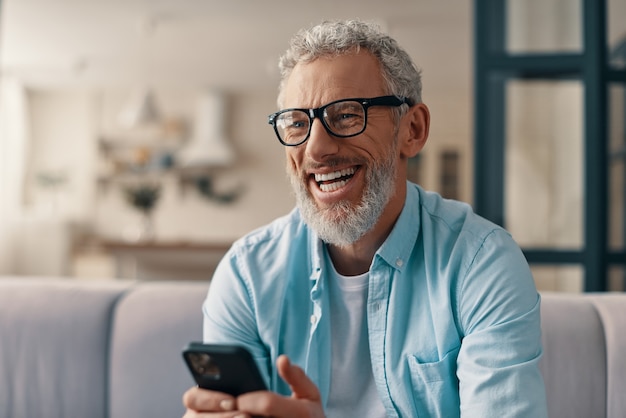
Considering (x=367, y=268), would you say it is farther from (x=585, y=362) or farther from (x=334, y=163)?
(x=585, y=362)

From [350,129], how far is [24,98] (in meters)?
7.67

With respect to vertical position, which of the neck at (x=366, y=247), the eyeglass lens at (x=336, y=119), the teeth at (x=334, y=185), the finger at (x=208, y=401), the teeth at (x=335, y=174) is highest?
the eyeglass lens at (x=336, y=119)

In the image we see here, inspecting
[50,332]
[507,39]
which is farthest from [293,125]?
[507,39]

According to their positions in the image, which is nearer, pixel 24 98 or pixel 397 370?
pixel 397 370

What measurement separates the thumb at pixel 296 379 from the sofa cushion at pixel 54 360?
0.80m

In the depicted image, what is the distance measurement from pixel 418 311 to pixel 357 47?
19.9 inches

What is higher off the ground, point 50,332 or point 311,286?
point 311,286

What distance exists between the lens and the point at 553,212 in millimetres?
2602

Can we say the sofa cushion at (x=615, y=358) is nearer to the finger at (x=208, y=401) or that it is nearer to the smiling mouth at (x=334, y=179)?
the smiling mouth at (x=334, y=179)

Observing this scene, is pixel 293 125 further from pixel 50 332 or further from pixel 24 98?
pixel 24 98

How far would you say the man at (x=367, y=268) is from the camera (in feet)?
3.75

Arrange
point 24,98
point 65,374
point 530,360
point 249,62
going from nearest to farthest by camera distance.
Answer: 1. point 530,360
2. point 65,374
3. point 249,62
4. point 24,98

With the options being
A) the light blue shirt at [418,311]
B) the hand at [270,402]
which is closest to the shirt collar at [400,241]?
the light blue shirt at [418,311]

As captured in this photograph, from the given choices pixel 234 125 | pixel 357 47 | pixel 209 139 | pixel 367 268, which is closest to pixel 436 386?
pixel 367 268
